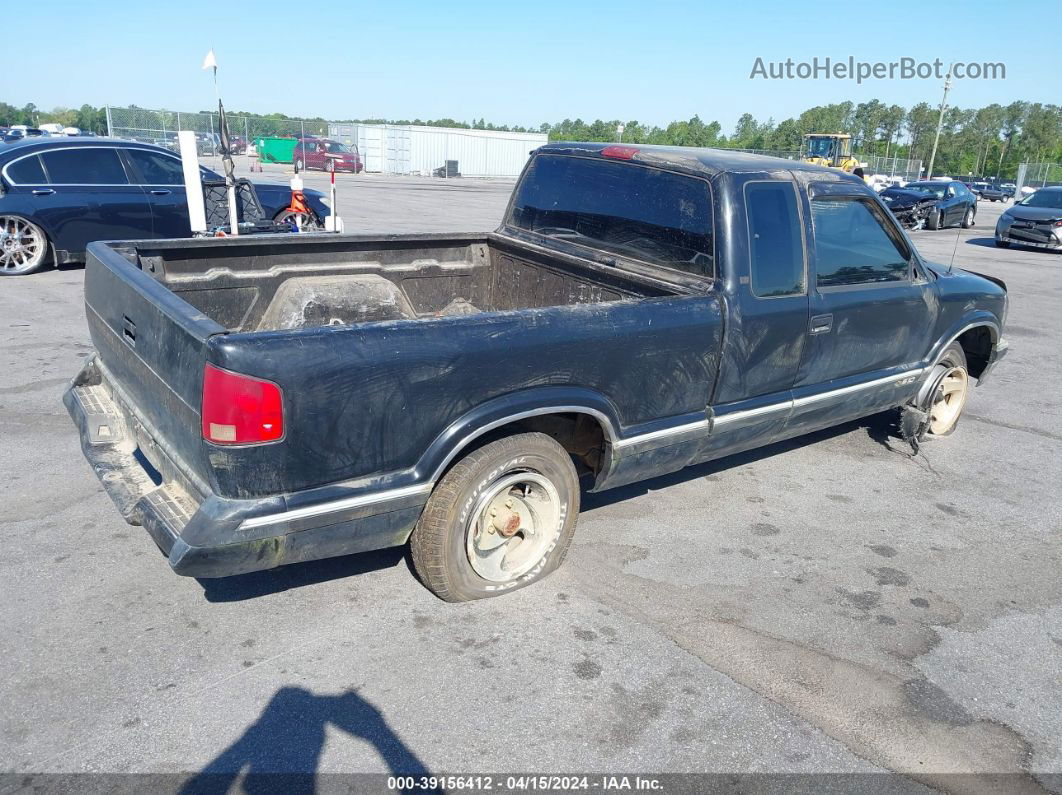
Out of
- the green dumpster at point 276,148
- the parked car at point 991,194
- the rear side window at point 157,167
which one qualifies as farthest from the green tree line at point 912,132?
the rear side window at point 157,167

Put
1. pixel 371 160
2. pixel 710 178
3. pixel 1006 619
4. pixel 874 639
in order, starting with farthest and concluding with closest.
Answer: pixel 371 160 < pixel 710 178 < pixel 1006 619 < pixel 874 639

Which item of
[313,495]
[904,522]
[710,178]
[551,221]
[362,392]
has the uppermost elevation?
[710,178]

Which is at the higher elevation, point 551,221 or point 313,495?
point 551,221

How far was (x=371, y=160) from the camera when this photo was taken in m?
40.5

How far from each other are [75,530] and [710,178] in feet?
11.6

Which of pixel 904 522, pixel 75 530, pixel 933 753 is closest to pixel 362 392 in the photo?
pixel 75 530

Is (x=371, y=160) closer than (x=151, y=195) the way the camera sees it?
No

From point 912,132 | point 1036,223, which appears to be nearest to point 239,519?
point 1036,223

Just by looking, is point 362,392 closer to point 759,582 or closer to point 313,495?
point 313,495

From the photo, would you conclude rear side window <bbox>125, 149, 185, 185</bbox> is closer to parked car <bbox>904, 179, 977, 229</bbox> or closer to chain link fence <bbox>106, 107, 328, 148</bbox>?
parked car <bbox>904, 179, 977, 229</bbox>

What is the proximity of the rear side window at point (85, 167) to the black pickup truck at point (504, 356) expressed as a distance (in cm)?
653

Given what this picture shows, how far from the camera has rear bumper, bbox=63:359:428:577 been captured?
2668mm

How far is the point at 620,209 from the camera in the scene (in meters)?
4.32

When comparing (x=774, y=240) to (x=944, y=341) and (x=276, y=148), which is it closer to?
(x=944, y=341)
